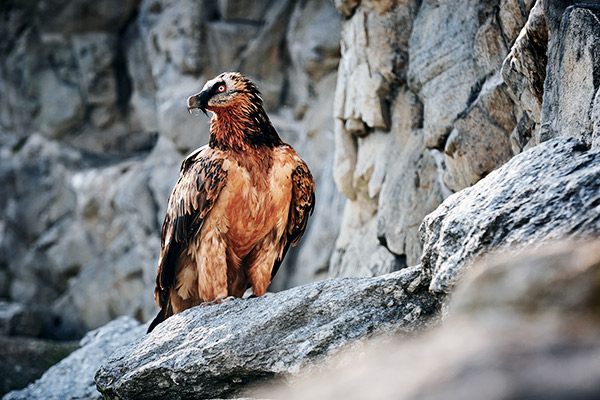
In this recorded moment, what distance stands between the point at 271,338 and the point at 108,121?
34.0 ft

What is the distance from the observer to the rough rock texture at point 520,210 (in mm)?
1687

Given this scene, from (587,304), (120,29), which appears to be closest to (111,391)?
(587,304)

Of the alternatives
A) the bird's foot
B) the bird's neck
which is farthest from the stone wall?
the bird's foot

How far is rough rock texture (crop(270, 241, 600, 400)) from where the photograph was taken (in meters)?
1.07

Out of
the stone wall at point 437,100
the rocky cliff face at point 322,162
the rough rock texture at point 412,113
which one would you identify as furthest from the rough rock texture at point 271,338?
the rough rock texture at point 412,113

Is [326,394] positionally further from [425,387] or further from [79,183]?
[79,183]

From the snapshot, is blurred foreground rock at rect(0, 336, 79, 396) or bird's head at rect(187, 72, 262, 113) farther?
blurred foreground rock at rect(0, 336, 79, 396)

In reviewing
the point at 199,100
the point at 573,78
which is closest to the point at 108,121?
the point at 199,100

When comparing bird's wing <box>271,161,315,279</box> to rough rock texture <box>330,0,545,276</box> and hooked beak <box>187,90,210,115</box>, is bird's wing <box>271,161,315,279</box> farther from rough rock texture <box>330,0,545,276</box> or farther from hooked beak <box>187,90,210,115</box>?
rough rock texture <box>330,0,545,276</box>

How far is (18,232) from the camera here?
11844mm

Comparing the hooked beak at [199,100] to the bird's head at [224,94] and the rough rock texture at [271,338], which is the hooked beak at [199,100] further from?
the rough rock texture at [271,338]

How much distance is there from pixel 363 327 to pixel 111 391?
1.20 m

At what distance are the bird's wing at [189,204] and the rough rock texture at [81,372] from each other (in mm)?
716

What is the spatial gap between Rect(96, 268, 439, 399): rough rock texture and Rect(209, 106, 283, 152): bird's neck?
3.32 feet
